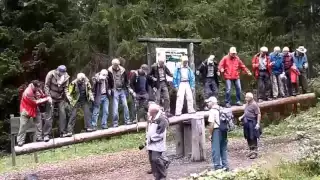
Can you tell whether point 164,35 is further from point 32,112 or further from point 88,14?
point 32,112

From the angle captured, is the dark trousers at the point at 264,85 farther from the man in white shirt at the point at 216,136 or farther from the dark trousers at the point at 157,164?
the dark trousers at the point at 157,164

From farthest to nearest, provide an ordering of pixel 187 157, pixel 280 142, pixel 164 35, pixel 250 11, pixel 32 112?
pixel 250 11 < pixel 164 35 < pixel 280 142 < pixel 187 157 < pixel 32 112

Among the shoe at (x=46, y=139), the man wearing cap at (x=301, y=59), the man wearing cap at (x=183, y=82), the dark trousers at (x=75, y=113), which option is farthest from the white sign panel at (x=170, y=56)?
the man wearing cap at (x=301, y=59)

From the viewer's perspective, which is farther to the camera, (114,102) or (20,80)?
(20,80)

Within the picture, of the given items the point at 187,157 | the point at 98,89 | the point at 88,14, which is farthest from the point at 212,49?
the point at 98,89

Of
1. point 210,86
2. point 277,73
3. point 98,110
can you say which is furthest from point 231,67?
point 98,110

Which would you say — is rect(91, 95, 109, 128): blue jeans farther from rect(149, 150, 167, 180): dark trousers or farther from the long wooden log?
rect(149, 150, 167, 180): dark trousers

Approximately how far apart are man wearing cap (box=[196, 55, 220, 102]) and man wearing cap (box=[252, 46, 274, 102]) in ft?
5.15

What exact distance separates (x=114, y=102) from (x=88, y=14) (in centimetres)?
956

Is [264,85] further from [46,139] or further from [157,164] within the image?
[46,139]

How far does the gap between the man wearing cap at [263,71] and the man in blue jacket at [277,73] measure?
154 millimetres

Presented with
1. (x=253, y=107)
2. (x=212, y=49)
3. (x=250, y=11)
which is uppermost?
(x=250, y=11)

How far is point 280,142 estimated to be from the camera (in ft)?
49.3

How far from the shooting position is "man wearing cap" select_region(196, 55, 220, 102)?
14039 millimetres
